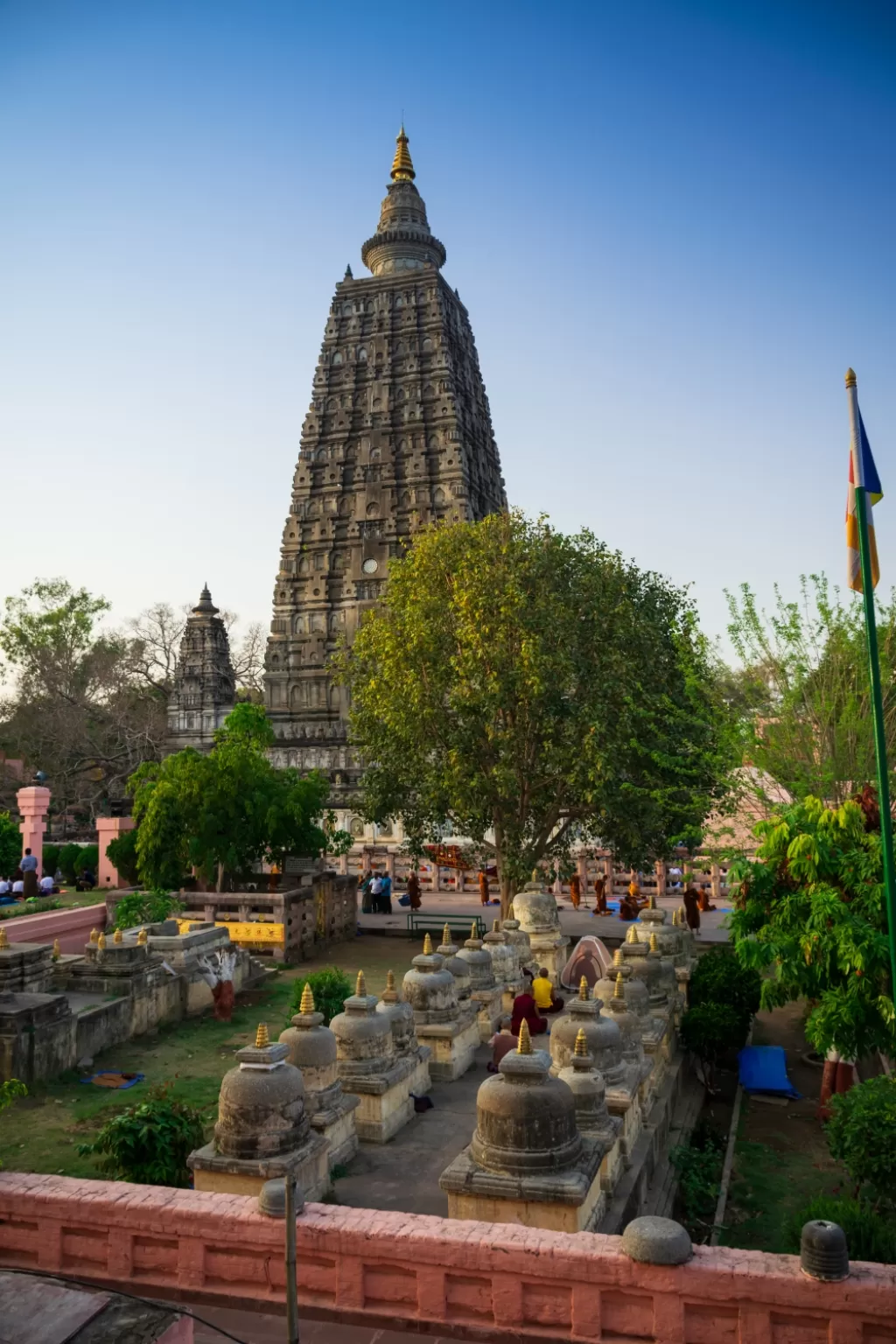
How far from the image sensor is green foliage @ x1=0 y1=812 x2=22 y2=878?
28969 millimetres

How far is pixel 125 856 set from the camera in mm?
30109

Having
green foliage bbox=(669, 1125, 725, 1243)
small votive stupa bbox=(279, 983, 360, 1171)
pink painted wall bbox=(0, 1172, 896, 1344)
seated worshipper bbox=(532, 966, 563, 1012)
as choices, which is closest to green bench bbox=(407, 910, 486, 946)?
seated worshipper bbox=(532, 966, 563, 1012)

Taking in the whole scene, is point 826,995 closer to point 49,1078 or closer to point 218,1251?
point 218,1251

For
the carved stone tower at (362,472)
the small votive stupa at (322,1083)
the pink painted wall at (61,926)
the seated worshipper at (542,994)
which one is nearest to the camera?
the small votive stupa at (322,1083)

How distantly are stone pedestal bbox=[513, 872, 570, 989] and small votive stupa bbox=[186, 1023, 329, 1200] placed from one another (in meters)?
10.5

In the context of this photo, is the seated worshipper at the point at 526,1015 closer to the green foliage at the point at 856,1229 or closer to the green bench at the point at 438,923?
the green foliage at the point at 856,1229

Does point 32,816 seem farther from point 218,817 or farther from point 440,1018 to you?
point 440,1018

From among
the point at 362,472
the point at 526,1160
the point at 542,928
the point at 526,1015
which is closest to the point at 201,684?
the point at 362,472

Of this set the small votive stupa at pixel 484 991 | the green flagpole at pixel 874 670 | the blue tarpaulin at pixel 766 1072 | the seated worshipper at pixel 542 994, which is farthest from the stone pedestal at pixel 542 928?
the green flagpole at pixel 874 670

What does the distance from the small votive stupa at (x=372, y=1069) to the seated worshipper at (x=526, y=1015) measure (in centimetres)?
186

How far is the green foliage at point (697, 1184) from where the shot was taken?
414 inches

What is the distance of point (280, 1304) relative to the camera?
6590 millimetres

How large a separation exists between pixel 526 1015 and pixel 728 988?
4.47 metres

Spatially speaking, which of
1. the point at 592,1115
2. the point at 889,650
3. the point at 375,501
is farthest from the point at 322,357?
the point at 592,1115
